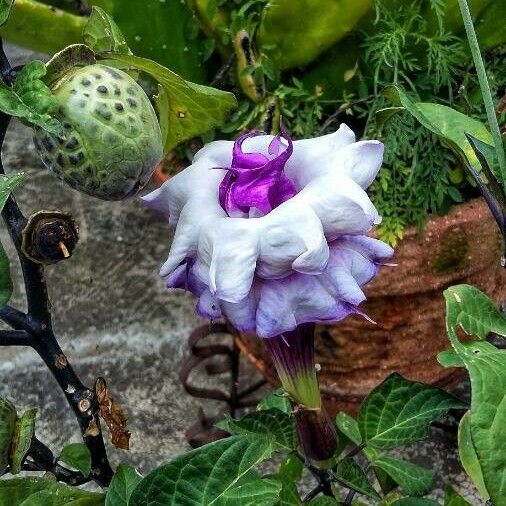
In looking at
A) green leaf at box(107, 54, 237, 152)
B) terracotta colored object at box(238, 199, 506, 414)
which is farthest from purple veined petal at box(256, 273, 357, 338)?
terracotta colored object at box(238, 199, 506, 414)

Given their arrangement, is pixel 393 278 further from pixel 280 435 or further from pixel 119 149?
pixel 119 149

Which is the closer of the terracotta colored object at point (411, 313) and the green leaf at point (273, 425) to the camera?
the green leaf at point (273, 425)

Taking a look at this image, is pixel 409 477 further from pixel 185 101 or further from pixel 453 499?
pixel 185 101

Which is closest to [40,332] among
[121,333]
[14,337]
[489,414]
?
[14,337]

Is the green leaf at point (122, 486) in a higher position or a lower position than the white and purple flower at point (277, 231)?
lower

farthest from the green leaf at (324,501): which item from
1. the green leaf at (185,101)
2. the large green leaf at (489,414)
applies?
the green leaf at (185,101)

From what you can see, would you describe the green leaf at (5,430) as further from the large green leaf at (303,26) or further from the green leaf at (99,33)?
the large green leaf at (303,26)
